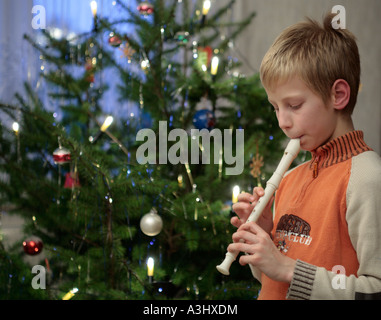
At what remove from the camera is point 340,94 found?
58cm

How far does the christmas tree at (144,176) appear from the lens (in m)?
1.03

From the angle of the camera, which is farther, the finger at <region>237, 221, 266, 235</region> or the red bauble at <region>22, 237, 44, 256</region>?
the red bauble at <region>22, 237, 44, 256</region>

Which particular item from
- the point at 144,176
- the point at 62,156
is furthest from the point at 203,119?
the point at 62,156

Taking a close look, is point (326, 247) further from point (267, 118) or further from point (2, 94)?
point (2, 94)

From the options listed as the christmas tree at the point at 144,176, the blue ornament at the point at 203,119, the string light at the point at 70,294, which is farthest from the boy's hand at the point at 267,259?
the blue ornament at the point at 203,119

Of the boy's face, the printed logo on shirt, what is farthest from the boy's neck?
the printed logo on shirt

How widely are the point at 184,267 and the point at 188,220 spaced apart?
137 millimetres

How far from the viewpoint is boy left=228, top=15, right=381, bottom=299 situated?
0.51 meters

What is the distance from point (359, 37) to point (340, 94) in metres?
1.45

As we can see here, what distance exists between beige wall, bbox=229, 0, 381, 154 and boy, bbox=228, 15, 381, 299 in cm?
122

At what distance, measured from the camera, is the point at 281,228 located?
623 millimetres

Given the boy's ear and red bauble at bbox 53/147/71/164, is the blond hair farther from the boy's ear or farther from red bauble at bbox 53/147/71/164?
A: red bauble at bbox 53/147/71/164

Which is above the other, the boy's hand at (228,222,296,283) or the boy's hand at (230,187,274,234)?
the boy's hand at (230,187,274,234)

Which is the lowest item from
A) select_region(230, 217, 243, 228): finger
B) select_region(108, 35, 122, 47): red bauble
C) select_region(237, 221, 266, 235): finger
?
select_region(237, 221, 266, 235): finger
